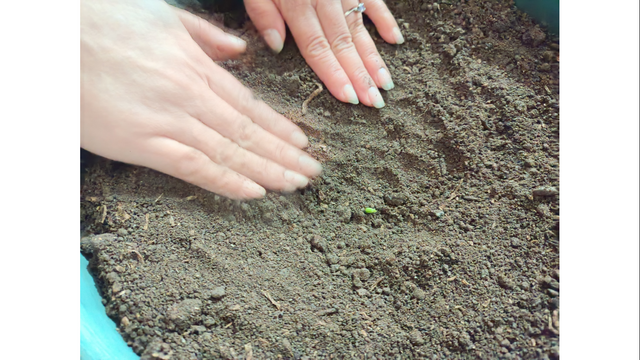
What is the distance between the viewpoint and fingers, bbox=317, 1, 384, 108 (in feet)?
2.63

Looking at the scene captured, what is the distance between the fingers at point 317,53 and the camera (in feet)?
2.58

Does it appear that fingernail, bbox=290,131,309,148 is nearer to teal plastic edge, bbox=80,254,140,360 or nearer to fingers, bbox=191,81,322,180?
fingers, bbox=191,81,322,180

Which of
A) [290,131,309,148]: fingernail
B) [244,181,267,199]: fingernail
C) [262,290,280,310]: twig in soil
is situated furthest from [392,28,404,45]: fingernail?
[262,290,280,310]: twig in soil

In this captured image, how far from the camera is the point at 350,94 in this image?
2.59 ft

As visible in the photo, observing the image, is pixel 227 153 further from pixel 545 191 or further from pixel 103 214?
pixel 545 191

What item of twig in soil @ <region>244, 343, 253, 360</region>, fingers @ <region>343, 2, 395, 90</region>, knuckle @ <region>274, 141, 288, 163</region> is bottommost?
twig in soil @ <region>244, 343, 253, 360</region>

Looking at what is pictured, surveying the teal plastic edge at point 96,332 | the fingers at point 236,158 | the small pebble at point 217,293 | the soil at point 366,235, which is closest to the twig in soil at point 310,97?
the soil at point 366,235

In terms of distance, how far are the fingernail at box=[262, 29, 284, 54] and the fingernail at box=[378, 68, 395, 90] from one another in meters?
0.22

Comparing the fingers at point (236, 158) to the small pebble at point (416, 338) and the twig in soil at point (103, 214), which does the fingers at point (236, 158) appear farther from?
the small pebble at point (416, 338)

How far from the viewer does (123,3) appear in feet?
2.09

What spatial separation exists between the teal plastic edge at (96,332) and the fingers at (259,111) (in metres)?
0.38

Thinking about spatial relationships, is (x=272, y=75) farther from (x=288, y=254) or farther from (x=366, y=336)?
(x=366, y=336)

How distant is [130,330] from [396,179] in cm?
51

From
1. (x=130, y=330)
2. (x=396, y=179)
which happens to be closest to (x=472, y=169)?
(x=396, y=179)
